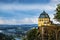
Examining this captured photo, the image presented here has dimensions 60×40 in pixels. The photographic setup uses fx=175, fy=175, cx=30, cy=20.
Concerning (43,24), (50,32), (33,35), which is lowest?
(33,35)

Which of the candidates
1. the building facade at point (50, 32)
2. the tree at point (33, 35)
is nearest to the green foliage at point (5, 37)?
the tree at point (33, 35)

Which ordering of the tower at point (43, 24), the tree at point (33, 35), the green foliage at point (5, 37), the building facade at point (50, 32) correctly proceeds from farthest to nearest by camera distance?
the green foliage at point (5, 37) → the tree at point (33, 35) → the tower at point (43, 24) → the building facade at point (50, 32)

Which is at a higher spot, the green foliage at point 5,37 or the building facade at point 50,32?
the building facade at point 50,32

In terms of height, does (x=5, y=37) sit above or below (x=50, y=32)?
below

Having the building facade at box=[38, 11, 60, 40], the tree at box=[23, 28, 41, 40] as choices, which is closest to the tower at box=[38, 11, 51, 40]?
the building facade at box=[38, 11, 60, 40]

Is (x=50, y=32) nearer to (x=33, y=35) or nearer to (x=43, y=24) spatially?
(x=43, y=24)

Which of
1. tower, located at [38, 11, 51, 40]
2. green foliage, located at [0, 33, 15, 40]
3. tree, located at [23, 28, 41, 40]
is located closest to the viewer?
tower, located at [38, 11, 51, 40]

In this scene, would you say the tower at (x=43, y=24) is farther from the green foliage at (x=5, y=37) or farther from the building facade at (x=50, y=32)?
the green foliage at (x=5, y=37)

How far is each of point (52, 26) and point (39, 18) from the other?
5.38ft

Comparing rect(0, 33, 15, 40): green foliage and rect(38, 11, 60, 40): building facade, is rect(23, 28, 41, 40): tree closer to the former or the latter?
rect(38, 11, 60, 40): building facade

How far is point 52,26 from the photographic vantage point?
24.8ft

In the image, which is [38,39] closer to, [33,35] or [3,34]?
[33,35]

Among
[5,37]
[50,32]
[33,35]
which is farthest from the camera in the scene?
[5,37]

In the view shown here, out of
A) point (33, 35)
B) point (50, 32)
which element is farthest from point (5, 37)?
point (50, 32)
